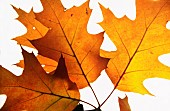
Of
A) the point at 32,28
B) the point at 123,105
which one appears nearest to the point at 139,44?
the point at 123,105

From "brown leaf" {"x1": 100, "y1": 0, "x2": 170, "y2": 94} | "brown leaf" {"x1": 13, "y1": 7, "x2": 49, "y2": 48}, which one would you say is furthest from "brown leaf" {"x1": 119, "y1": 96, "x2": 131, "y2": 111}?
"brown leaf" {"x1": 13, "y1": 7, "x2": 49, "y2": 48}

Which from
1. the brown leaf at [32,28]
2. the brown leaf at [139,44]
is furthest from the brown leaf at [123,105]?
the brown leaf at [32,28]

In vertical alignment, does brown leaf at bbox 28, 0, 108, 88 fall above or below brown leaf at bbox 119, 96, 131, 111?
above

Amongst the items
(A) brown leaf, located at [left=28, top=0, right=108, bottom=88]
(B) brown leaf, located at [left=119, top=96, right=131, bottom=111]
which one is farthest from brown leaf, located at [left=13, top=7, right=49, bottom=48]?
(B) brown leaf, located at [left=119, top=96, right=131, bottom=111]

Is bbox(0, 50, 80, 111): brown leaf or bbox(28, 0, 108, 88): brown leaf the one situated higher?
bbox(28, 0, 108, 88): brown leaf

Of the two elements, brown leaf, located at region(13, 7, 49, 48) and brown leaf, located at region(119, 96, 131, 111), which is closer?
brown leaf, located at region(119, 96, 131, 111)

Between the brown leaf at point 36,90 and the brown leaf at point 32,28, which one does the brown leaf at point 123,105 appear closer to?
the brown leaf at point 36,90

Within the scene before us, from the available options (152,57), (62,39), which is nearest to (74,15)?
(62,39)

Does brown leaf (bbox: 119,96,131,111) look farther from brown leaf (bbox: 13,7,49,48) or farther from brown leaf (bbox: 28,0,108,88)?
brown leaf (bbox: 13,7,49,48)
